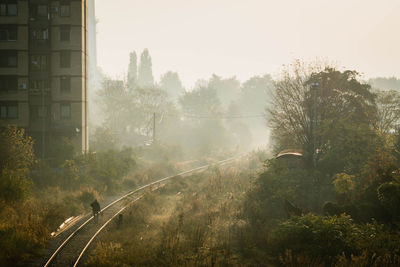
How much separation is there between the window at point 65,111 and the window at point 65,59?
180 inches

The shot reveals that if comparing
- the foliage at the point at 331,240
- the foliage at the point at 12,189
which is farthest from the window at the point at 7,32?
the foliage at the point at 331,240

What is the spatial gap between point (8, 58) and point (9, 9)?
226 inches

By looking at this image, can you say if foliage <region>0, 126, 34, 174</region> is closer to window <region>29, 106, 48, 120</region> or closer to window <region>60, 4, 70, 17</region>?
window <region>29, 106, 48, 120</region>

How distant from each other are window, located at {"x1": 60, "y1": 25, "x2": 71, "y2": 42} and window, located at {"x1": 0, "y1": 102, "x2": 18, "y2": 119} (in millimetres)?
9287

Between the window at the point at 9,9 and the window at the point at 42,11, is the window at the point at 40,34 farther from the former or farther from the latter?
the window at the point at 9,9

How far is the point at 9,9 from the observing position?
109 feet

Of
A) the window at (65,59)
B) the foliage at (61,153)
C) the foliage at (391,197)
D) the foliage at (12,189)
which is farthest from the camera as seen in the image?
the window at (65,59)

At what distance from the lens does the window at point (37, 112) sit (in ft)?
109

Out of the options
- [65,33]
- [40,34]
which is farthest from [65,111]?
[40,34]

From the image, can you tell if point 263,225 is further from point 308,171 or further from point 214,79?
point 214,79

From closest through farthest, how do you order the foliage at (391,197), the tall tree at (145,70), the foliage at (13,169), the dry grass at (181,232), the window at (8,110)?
1. the dry grass at (181,232)
2. the foliage at (391,197)
3. the foliage at (13,169)
4. the window at (8,110)
5. the tall tree at (145,70)

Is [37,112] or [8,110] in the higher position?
[8,110]

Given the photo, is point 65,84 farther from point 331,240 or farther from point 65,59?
point 331,240

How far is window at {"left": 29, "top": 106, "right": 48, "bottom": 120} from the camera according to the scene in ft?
109
